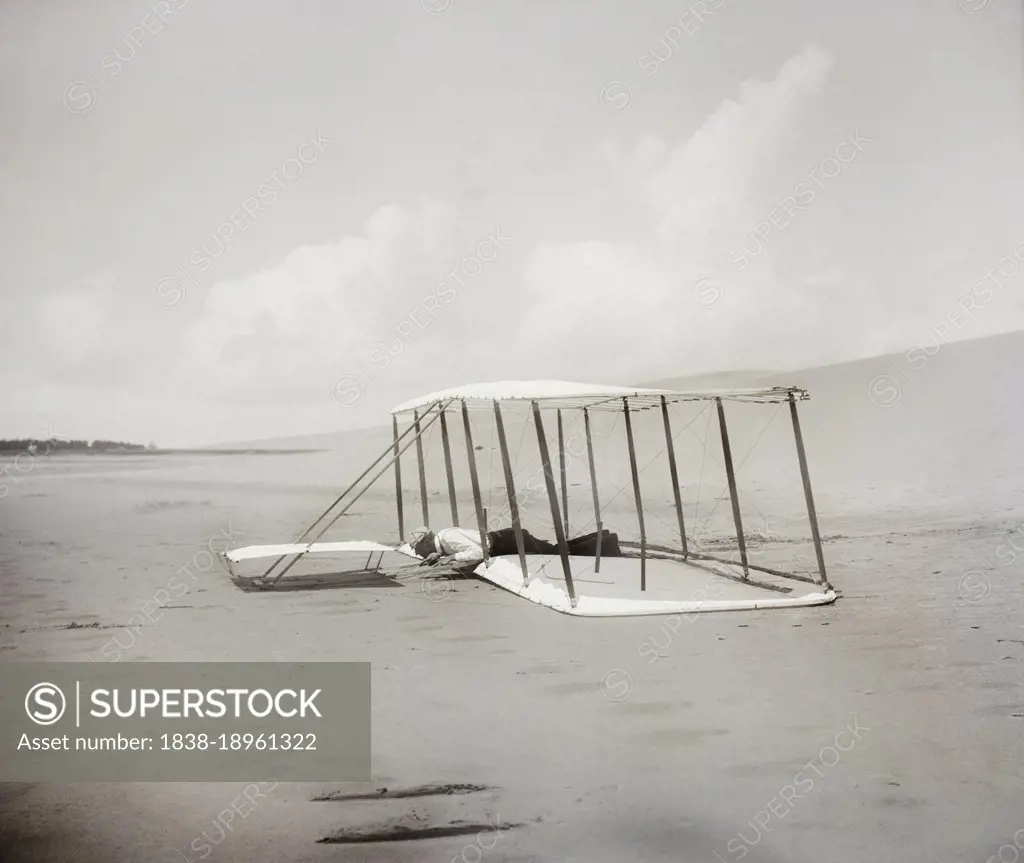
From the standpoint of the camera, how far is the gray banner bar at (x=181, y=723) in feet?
11.7

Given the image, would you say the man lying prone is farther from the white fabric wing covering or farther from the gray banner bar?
the gray banner bar

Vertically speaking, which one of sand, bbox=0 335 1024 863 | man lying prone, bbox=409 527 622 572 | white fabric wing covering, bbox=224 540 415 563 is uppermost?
white fabric wing covering, bbox=224 540 415 563

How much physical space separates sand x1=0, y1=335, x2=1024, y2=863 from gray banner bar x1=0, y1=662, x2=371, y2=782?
123mm

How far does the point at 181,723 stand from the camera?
3.85m

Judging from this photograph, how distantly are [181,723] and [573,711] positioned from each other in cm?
185

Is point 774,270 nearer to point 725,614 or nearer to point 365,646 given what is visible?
point 725,614

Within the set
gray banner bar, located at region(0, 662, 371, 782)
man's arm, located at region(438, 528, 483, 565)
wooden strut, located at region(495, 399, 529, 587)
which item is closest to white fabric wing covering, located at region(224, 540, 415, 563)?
man's arm, located at region(438, 528, 483, 565)

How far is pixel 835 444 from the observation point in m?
17.1

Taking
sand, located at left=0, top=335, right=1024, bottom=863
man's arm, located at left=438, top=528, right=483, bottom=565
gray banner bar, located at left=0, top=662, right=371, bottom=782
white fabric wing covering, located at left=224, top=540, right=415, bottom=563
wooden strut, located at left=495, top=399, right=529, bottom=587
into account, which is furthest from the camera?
man's arm, located at left=438, top=528, right=483, bottom=565

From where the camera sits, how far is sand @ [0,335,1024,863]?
316 centimetres

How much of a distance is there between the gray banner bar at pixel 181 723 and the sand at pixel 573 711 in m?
0.12

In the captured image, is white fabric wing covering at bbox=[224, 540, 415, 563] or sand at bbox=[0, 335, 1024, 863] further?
white fabric wing covering at bbox=[224, 540, 415, 563]

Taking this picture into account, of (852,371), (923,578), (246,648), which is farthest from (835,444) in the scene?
(246,648)

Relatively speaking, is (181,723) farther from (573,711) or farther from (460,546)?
(460,546)
